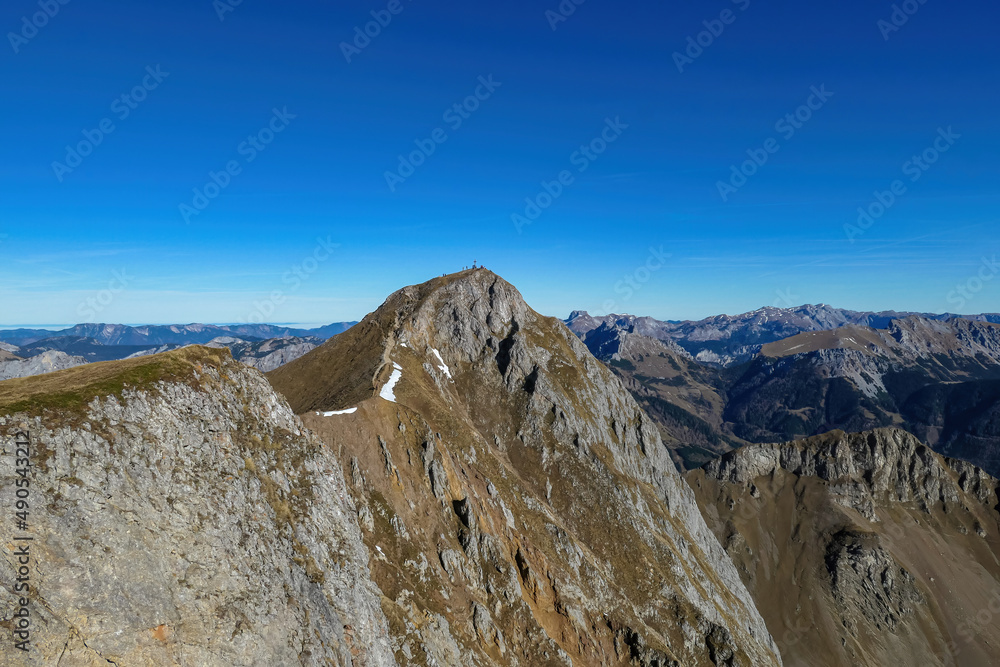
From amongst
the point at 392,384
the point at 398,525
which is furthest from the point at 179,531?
the point at 392,384

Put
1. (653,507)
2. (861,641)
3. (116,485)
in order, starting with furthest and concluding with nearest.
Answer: (861,641) < (653,507) < (116,485)

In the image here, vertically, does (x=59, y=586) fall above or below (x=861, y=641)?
above

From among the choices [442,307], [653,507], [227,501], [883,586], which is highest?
[442,307]

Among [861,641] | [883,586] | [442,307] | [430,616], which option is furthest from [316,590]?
[883,586]

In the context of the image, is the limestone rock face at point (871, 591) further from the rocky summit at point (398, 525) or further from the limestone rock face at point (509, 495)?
the limestone rock face at point (509, 495)

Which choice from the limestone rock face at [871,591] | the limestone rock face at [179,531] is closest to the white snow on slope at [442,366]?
the limestone rock face at [179,531]

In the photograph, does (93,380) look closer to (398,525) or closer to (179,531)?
(179,531)

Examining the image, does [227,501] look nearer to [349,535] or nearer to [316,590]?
[316,590]
